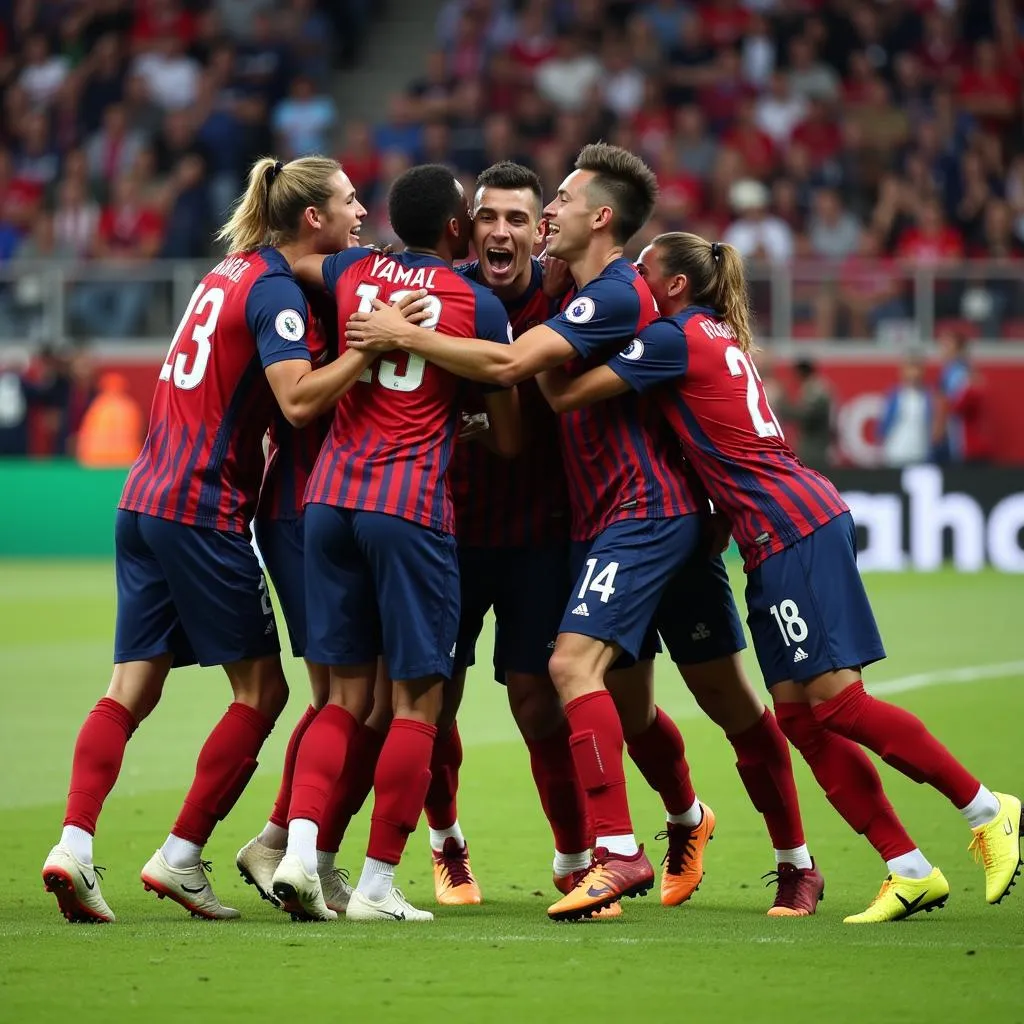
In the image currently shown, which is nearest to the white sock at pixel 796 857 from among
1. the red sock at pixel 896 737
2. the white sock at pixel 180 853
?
the red sock at pixel 896 737

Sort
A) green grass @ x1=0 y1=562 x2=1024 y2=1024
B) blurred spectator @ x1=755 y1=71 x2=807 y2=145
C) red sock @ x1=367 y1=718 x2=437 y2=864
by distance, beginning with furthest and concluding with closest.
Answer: blurred spectator @ x1=755 y1=71 x2=807 y2=145 < red sock @ x1=367 y1=718 x2=437 y2=864 < green grass @ x1=0 y1=562 x2=1024 y2=1024

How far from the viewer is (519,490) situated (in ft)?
21.2

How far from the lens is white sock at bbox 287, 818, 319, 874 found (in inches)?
220

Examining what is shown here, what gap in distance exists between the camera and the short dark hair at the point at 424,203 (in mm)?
6008

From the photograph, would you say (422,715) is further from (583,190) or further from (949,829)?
Result: (949,829)

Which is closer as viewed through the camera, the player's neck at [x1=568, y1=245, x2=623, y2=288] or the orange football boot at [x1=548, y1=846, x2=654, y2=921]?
the orange football boot at [x1=548, y1=846, x2=654, y2=921]

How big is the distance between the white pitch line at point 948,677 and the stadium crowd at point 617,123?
8.42m

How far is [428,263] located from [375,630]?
1166 millimetres

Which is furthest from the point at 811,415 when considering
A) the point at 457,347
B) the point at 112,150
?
the point at 457,347

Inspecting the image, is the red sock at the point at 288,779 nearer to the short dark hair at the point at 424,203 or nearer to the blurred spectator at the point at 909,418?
the short dark hair at the point at 424,203

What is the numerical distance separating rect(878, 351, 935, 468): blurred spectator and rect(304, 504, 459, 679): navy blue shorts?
14.3 metres

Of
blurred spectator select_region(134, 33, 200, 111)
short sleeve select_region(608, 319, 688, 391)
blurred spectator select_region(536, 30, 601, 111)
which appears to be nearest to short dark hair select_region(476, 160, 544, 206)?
short sleeve select_region(608, 319, 688, 391)

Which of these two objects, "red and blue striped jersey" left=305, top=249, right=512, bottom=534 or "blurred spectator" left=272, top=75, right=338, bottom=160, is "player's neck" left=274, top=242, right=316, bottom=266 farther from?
"blurred spectator" left=272, top=75, right=338, bottom=160

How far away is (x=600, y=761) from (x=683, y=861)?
0.85 metres
